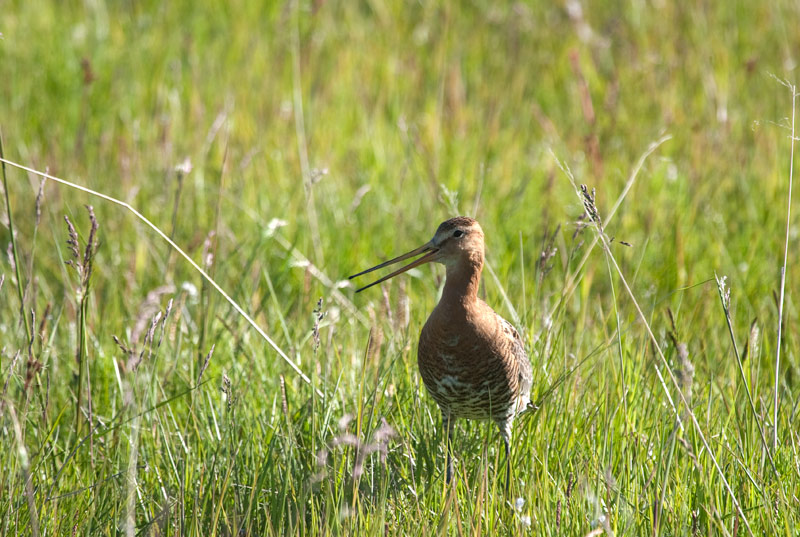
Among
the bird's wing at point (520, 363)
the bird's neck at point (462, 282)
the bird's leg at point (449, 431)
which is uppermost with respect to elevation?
the bird's neck at point (462, 282)

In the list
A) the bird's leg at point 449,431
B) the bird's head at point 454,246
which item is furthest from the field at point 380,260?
the bird's head at point 454,246

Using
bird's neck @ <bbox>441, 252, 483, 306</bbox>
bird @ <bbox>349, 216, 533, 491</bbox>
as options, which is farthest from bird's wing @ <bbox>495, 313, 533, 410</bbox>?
bird's neck @ <bbox>441, 252, 483, 306</bbox>

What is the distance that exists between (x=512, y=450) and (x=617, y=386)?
42cm

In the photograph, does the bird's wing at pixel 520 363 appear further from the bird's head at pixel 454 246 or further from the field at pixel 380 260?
the bird's head at pixel 454 246

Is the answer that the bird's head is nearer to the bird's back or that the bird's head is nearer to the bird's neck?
the bird's neck

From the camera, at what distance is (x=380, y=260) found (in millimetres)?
4910

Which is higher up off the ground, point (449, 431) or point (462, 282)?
point (462, 282)

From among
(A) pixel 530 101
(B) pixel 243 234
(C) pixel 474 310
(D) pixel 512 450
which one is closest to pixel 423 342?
(C) pixel 474 310

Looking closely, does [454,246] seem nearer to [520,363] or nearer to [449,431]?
[520,363]

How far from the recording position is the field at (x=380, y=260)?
2787 mm

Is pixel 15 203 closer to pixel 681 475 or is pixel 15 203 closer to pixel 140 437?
pixel 140 437

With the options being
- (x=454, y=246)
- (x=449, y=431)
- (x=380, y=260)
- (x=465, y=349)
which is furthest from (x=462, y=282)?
(x=380, y=260)

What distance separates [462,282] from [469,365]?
29 cm

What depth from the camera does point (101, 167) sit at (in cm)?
550
